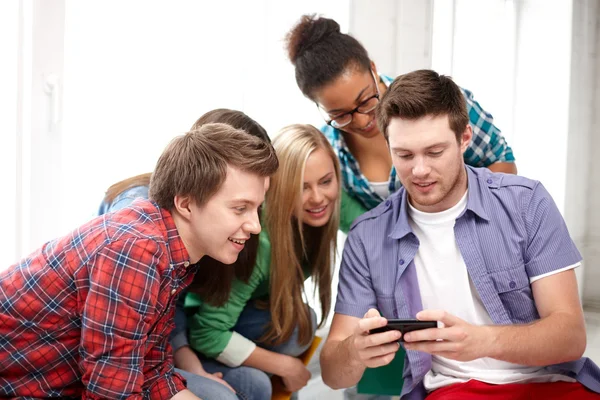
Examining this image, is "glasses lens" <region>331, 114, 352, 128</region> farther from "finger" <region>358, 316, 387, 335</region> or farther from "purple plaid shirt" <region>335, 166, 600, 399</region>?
"finger" <region>358, 316, 387, 335</region>

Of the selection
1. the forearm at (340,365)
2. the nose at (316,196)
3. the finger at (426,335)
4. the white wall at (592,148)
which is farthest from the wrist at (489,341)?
the white wall at (592,148)

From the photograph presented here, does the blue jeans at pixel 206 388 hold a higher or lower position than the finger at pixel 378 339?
lower

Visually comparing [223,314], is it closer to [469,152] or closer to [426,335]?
[426,335]

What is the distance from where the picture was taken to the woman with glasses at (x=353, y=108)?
2338 mm

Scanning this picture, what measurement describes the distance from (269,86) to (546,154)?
2.79m

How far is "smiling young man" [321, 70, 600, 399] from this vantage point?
186 centimetres

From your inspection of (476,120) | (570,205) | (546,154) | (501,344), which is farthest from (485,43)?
(501,344)

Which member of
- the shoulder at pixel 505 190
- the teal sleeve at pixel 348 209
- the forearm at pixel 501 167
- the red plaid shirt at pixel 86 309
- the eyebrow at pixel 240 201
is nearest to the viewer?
the red plaid shirt at pixel 86 309

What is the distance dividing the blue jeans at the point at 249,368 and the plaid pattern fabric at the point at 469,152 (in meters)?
0.49

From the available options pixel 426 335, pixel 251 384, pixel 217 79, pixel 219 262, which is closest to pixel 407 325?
pixel 426 335

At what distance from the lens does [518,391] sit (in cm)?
185

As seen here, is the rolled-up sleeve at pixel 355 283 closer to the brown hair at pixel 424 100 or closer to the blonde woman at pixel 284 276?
the blonde woman at pixel 284 276

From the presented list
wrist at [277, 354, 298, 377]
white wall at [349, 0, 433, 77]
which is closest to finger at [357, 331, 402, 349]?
wrist at [277, 354, 298, 377]

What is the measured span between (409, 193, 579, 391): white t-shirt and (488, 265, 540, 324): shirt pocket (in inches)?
1.4
